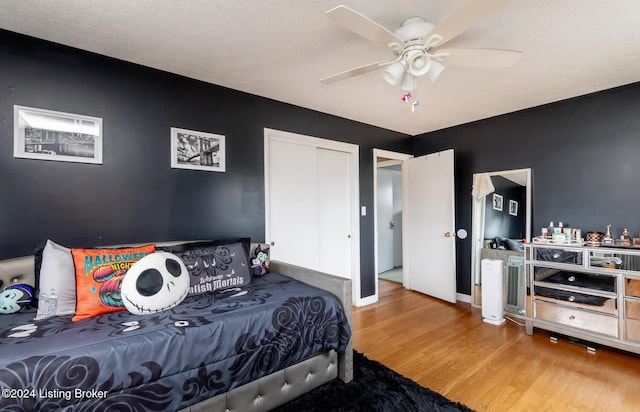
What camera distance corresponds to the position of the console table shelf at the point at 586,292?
2.32 meters

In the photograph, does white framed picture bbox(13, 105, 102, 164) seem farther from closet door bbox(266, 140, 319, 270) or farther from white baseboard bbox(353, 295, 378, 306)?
white baseboard bbox(353, 295, 378, 306)

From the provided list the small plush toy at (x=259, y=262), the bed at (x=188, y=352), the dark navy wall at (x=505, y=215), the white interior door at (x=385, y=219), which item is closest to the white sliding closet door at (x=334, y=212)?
the small plush toy at (x=259, y=262)

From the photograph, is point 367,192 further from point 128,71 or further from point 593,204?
point 128,71

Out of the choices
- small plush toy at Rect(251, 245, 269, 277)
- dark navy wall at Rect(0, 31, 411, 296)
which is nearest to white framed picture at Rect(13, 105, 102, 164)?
dark navy wall at Rect(0, 31, 411, 296)

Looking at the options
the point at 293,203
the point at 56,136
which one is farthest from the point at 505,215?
the point at 56,136

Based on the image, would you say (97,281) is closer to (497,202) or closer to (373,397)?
(373,397)

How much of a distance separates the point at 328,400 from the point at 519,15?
2.58 metres

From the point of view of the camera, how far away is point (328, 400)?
1779 mm

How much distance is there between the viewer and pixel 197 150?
2.58 metres

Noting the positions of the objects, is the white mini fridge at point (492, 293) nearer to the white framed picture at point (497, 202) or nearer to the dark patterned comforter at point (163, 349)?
the white framed picture at point (497, 202)

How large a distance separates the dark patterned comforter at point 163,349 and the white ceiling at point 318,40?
172 centimetres

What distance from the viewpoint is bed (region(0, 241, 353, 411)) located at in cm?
116

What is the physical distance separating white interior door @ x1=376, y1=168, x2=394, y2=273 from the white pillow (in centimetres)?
450

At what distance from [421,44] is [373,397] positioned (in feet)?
7.03
